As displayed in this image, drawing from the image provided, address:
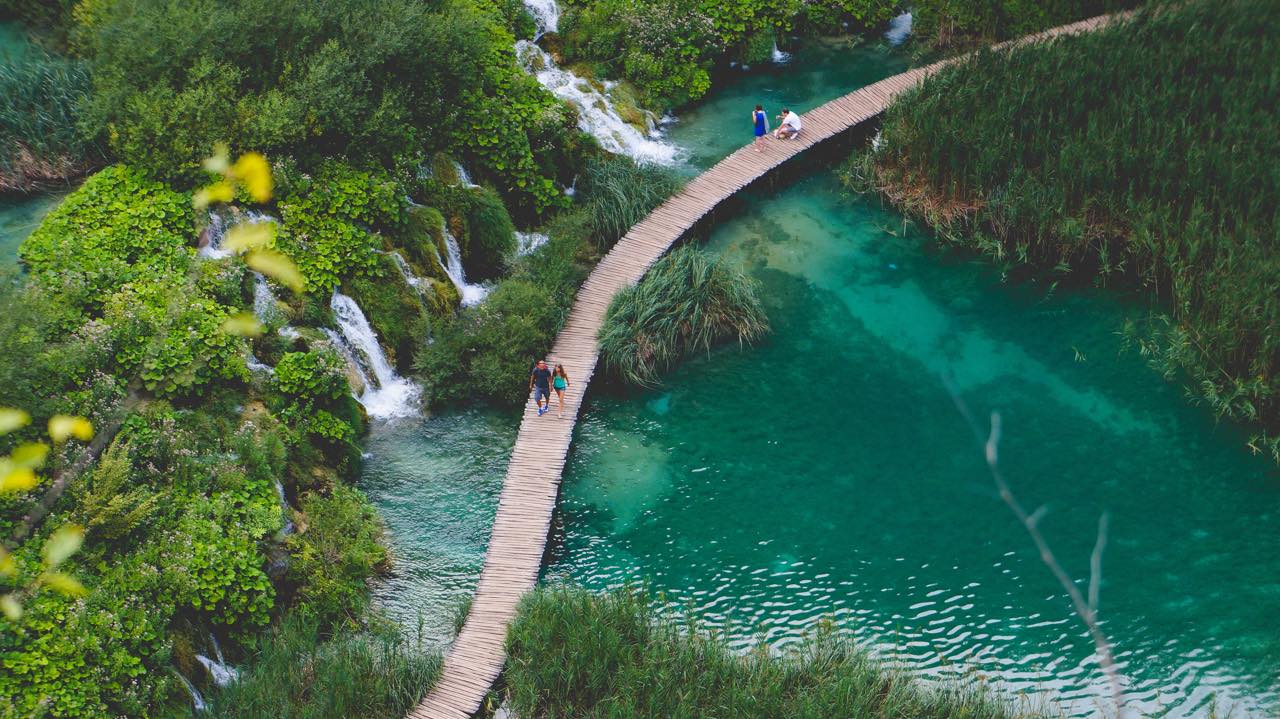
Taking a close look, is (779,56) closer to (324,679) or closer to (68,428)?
(68,428)

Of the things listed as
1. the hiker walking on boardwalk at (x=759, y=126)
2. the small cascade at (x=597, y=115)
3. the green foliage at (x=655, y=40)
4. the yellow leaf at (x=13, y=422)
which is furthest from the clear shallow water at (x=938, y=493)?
the yellow leaf at (x=13, y=422)

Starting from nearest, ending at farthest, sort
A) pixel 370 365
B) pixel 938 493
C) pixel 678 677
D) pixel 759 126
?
1. pixel 678 677
2. pixel 938 493
3. pixel 370 365
4. pixel 759 126

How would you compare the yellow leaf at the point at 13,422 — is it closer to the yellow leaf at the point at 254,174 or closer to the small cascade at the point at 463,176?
the yellow leaf at the point at 254,174

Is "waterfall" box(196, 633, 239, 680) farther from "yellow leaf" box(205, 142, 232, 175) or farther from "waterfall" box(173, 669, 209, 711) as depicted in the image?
"yellow leaf" box(205, 142, 232, 175)

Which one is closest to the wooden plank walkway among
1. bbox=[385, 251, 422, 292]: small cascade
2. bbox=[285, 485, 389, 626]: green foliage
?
bbox=[285, 485, 389, 626]: green foliage

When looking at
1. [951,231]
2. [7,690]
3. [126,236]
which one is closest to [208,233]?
[126,236]

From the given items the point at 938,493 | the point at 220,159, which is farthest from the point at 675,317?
the point at 220,159
